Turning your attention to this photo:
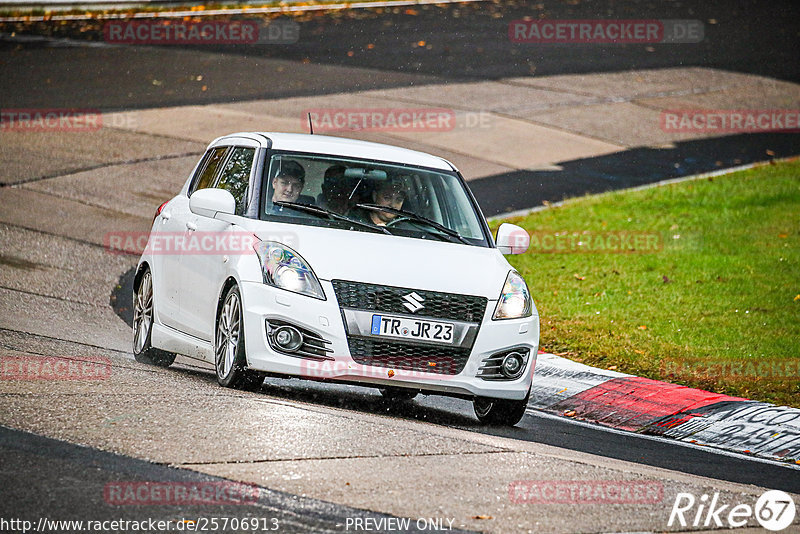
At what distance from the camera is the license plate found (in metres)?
7.81

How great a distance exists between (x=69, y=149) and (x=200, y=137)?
204 centimetres

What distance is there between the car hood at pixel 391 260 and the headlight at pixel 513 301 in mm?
55

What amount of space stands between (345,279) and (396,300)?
34cm

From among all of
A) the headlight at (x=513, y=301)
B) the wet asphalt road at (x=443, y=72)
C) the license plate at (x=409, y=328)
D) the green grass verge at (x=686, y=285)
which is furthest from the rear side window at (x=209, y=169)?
the green grass verge at (x=686, y=285)

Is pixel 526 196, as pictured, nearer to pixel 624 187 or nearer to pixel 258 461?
pixel 624 187

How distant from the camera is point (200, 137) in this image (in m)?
20.1

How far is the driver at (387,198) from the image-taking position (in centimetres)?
877

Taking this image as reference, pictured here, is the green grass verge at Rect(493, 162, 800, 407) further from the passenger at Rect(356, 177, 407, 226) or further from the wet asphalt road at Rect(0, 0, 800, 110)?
the wet asphalt road at Rect(0, 0, 800, 110)

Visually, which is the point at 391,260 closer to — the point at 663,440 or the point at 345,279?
the point at 345,279

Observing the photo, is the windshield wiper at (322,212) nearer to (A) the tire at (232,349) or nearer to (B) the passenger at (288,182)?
(B) the passenger at (288,182)

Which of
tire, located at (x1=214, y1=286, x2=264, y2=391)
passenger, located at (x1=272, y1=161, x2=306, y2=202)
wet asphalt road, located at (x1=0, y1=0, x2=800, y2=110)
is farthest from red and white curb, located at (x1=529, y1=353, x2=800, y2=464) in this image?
wet asphalt road, located at (x1=0, y1=0, x2=800, y2=110)

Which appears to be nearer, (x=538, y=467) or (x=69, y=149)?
(x=538, y=467)

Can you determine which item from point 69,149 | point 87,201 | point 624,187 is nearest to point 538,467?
point 87,201

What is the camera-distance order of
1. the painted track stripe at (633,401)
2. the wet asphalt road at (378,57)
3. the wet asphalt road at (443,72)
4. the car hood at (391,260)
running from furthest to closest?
the wet asphalt road at (378,57)
the painted track stripe at (633,401)
the wet asphalt road at (443,72)
the car hood at (391,260)
